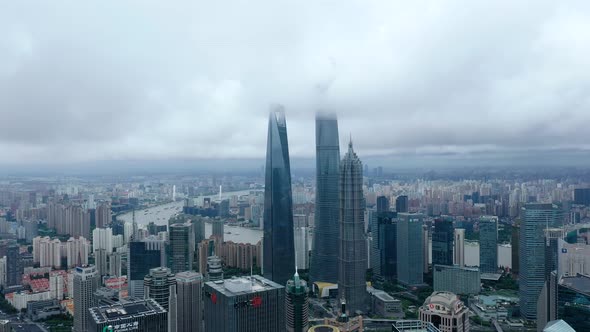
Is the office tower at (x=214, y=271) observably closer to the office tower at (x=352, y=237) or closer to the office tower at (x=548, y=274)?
the office tower at (x=352, y=237)

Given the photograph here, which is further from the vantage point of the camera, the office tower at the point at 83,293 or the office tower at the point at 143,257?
the office tower at the point at 143,257

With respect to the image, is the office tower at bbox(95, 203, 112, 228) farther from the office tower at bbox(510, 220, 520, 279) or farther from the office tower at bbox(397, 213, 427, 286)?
the office tower at bbox(510, 220, 520, 279)

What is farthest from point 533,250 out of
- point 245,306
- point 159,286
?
point 159,286

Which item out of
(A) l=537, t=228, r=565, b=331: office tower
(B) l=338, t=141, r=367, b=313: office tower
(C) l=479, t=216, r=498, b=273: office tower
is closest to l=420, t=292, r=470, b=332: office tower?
(A) l=537, t=228, r=565, b=331: office tower

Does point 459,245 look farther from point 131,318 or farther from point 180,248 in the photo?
point 131,318

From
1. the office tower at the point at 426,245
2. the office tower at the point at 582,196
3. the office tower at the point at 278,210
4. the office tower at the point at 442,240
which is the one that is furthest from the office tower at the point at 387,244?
the office tower at the point at 582,196
